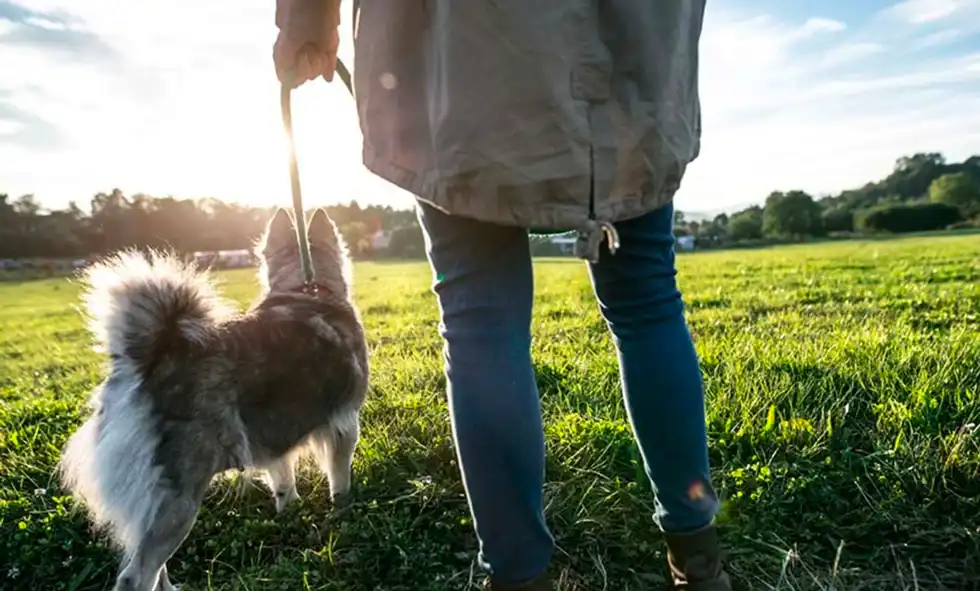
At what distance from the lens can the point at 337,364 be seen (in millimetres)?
2613

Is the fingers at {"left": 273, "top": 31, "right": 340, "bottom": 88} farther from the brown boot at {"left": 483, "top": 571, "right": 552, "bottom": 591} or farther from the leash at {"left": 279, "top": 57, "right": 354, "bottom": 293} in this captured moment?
the brown boot at {"left": 483, "top": 571, "right": 552, "bottom": 591}

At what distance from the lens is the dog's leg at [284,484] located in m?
2.59

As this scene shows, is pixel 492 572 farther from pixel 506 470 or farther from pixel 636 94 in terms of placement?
pixel 636 94

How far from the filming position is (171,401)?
213 centimetres

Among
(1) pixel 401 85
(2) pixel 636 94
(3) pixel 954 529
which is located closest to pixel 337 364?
(1) pixel 401 85

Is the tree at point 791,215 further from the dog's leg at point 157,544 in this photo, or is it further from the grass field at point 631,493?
the dog's leg at point 157,544

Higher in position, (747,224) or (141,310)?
(141,310)

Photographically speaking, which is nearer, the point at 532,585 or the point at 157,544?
the point at 532,585

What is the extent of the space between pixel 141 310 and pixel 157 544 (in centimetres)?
67

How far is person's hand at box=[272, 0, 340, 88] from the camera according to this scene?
5.49 ft

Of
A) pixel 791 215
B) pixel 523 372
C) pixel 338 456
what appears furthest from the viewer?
pixel 791 215

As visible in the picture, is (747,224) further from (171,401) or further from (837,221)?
(171,401)

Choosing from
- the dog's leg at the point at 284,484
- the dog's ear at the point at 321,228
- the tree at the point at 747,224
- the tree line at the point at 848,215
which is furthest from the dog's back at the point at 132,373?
the tree at the point at 747,224

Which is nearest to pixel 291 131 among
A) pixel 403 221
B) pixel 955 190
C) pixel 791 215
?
pixel 403 221
